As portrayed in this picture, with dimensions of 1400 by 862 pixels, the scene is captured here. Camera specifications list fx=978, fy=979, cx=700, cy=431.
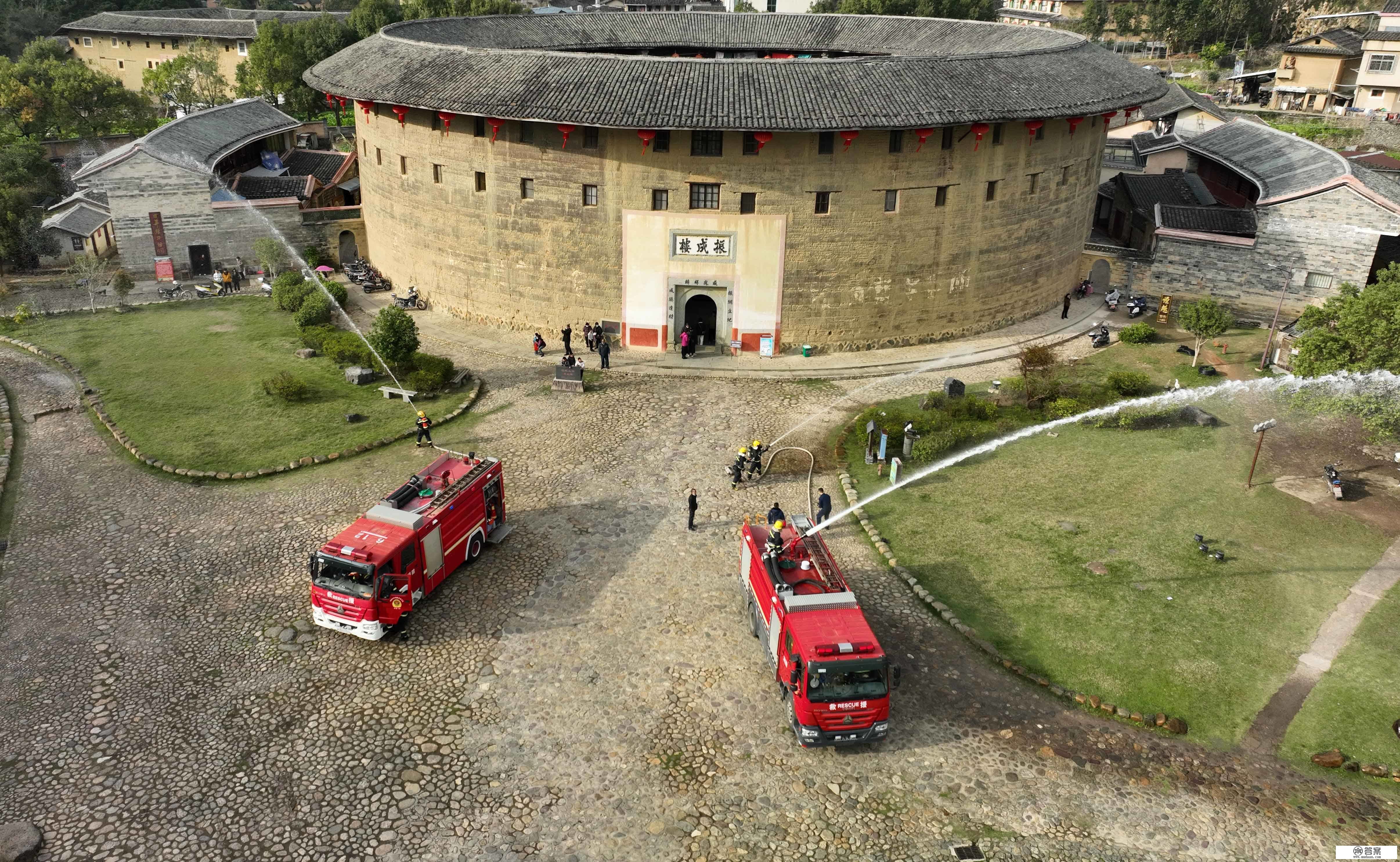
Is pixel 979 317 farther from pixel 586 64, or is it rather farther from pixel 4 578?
pixel 4 578

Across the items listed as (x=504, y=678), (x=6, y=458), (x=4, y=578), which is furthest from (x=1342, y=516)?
(x=6, y=458)

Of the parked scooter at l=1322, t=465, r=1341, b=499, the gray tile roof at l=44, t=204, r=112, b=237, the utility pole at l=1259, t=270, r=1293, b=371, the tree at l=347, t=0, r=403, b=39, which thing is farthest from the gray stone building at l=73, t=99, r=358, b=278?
the parked scooter at l=1322, t=465, r=1341, b=499

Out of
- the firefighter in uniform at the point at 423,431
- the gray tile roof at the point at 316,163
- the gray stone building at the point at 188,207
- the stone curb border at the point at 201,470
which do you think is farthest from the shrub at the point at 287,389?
the gray tile roof at the point at 316,163

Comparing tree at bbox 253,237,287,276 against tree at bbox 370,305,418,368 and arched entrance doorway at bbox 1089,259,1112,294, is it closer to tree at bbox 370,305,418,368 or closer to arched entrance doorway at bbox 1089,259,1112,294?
tree at bbox 370,305,418,368

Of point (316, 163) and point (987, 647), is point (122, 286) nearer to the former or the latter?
point (316, 163)

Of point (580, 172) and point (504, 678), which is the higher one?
point (580, 172)

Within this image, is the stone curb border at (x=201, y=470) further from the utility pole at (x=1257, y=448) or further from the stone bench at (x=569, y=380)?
the utility pole at (x=1257, y=448)
